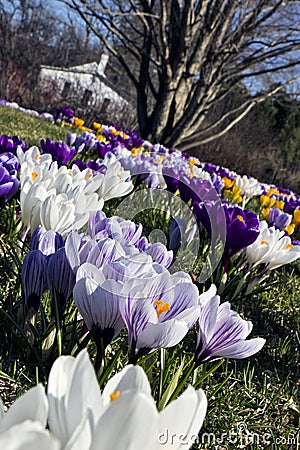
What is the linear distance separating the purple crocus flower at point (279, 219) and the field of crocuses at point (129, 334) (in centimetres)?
51

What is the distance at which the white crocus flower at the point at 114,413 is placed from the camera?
49 cm

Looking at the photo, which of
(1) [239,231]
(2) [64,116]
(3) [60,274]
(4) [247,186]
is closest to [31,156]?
(1) [239,231]

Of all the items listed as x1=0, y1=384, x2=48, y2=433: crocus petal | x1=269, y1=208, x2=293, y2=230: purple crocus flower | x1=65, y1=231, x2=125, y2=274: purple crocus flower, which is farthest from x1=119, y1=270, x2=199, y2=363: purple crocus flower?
x1=269, y1=208, x2=293, y2=230: purple crocus flower

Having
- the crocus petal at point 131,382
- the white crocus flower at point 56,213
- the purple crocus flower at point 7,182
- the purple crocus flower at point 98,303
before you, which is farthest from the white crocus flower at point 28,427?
the purple crocus flower at point 7,182

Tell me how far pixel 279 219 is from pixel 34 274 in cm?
187

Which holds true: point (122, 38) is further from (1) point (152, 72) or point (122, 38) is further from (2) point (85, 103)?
(1) point (152, 72)

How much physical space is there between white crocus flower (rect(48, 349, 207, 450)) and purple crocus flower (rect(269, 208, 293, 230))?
2166 mm

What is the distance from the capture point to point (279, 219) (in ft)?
8.84

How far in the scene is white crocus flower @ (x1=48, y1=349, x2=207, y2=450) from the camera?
490 mm

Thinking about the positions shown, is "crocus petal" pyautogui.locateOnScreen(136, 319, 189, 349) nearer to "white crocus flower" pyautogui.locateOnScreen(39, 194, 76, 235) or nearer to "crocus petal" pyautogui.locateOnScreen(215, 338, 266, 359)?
"crocus petal" pyautogui.locateOnScreen(215, 338, 266, 359)

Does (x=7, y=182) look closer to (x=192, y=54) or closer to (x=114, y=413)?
(x=114, y=413)

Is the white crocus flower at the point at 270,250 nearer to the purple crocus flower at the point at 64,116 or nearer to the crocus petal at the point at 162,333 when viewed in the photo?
the crocus petal at the point at 162,333

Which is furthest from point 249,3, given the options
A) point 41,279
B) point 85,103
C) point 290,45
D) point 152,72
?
point 41,279

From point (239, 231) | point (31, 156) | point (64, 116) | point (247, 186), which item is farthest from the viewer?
point (64, 116)
